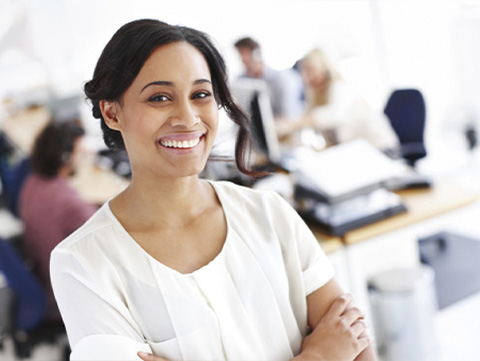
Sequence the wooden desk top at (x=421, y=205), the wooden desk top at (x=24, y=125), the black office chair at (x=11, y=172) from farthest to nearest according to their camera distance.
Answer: the wooden desk top at (x=24, y=125) < the black office chair at (x=11, y=172) < the wooden desk top at (x=421, y=205)

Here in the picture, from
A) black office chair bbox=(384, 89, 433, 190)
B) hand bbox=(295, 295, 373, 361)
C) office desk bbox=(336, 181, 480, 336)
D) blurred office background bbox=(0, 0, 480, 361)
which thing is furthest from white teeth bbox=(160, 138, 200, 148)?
blurred office background bbox=(0, 0, 480, 361)

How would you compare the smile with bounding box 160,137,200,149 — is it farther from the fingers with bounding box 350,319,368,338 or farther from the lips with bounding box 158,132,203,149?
the fingers with bounding box 350,319,368,338

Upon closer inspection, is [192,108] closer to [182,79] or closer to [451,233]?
[182,79]

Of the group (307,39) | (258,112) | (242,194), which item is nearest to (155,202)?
(242,194)

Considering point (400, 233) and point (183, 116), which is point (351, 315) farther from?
point (400, 233)

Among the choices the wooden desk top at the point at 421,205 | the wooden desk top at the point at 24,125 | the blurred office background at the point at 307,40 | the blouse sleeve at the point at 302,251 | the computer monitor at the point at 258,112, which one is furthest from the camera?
the blurred office background at the point at 307,40

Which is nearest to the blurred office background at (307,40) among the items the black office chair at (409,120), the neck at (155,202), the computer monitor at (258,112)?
the black office chair at (409,120)

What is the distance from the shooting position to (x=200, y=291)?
45.1 inches

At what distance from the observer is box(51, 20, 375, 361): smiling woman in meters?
1.08

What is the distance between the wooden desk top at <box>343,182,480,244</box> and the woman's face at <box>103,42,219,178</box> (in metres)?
1.28

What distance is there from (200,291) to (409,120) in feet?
9.86

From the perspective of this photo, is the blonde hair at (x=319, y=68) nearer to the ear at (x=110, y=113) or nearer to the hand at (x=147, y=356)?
the ear at (x=110, y=113)

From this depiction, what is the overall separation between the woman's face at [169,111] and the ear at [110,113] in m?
0.02

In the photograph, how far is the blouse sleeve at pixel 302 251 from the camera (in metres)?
1.26
